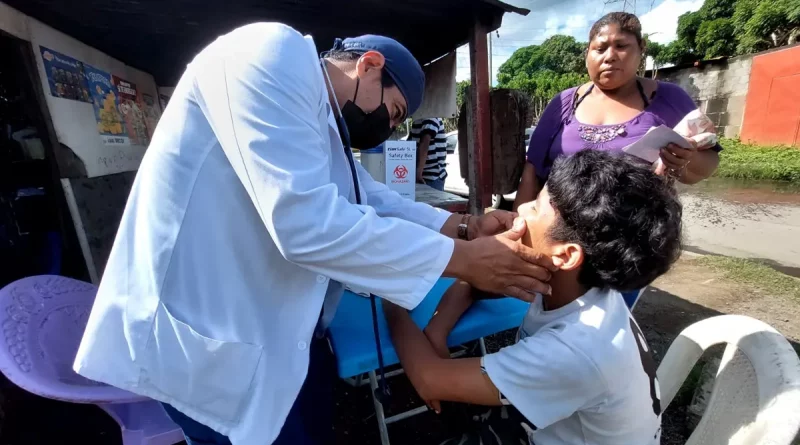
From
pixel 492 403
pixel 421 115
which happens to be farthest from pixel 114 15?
pixel 492 403

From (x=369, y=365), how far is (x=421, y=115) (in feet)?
12.0

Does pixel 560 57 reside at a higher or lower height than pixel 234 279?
higher

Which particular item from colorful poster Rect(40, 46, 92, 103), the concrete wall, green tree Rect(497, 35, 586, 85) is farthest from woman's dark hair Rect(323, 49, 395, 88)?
green tree Rect(497, 35, 586, 85)

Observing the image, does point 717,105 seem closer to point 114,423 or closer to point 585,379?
point 585,379

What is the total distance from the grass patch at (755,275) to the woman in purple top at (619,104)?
307 cm

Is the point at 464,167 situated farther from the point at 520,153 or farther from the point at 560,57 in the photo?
the point at 560,57

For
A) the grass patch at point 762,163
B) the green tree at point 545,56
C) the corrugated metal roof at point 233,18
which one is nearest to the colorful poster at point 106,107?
the corrugated metal roof at point 233,18

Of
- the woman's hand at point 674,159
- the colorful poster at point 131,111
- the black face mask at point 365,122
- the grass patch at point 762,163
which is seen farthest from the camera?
the grass patch at point 762,163

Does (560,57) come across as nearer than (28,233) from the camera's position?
No

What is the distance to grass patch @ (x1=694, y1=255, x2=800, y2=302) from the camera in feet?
13.6

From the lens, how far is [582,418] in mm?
1137

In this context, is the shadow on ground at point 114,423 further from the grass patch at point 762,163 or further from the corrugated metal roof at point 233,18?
the grass patch at point 762,163

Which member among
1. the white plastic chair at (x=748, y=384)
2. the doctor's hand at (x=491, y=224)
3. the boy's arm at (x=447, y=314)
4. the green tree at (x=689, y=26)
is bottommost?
the white plastic chair at (x=748, y=384)

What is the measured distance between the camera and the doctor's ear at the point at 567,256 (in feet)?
3.72
